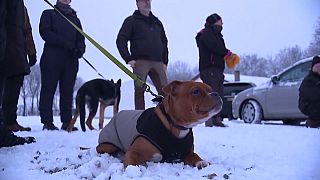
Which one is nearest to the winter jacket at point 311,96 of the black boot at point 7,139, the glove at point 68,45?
the glove at point 68,45

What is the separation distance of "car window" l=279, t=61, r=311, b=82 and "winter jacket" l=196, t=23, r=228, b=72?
2.46m

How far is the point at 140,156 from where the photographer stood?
9.55 feet

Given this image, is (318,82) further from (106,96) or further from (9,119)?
(9,119)

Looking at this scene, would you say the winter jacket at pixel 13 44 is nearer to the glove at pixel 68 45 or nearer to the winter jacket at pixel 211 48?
the glove at pixel 68 45

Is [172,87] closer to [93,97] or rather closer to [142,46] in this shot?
[142,46]

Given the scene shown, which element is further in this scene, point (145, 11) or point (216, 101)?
point (145, 11)

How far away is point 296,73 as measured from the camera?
29.2 ft

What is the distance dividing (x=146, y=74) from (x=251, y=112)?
5224mm

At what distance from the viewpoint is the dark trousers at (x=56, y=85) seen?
6.21 m

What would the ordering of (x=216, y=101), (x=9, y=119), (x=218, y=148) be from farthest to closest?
(x=9, y=119) < (x=218, y=148) < (x=216, y=101)

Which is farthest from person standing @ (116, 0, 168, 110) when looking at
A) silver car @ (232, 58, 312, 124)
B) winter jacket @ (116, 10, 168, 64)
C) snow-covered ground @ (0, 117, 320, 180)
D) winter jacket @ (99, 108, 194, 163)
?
silver car @ (232, 58, 312, 124)

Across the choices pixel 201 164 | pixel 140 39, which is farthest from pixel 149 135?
pixel 140 39

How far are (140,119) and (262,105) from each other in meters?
7.15

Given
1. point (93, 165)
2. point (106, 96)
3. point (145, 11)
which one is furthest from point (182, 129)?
point (106, 96)
